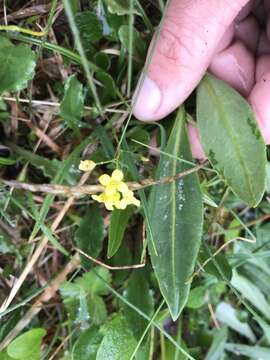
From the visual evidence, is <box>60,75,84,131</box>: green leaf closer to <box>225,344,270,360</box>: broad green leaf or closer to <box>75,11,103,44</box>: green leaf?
<box>75,11,103,44</box>: green leaf

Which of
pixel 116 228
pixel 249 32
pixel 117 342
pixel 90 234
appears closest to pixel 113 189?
pixel 116 228

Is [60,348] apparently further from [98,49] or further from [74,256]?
[98,49]

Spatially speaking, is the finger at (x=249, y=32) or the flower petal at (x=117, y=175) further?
the finger at (x=249, y=32)

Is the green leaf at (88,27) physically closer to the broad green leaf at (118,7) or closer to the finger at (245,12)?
the broad green leaf at (118,7)

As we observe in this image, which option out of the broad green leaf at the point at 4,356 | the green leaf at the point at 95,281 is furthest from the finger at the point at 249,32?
the broad green leaf at the point at 4,356

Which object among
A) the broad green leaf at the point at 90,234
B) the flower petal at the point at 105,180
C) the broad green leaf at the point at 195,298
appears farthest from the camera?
the broad green leaf at the point at 195,298

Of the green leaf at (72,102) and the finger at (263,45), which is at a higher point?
the finger at (263,45)
